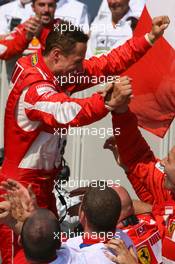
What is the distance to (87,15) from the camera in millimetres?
7973

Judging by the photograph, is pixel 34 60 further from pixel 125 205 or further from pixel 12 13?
pixel 12 13

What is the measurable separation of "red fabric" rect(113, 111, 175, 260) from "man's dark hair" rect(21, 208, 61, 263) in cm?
101

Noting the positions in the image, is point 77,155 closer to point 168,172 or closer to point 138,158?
point 138,158

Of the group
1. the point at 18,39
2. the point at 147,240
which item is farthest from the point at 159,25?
the point at 18,39

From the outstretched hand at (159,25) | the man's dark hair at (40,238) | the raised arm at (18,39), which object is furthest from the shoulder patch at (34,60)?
the man's dark hair at (40,238)

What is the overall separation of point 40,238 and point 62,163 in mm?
1931

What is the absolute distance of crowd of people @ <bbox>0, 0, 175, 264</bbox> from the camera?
4312mm

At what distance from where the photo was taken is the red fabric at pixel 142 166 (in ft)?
A: 16.6

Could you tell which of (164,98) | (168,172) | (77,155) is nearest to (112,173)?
(77,155)

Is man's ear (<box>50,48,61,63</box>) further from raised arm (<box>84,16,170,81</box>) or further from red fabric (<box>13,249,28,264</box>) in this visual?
red fabric (<box>13,249,28,264</box>)

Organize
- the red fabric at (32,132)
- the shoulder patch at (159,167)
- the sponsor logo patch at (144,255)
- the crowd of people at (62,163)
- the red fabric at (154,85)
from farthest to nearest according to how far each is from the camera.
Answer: the red fabric at (154,85) → the red fabric at (32,132) → the shoulder patch at (159,167) → the sponsor logo patch at (144,255) → the crowd of people at (62,163)

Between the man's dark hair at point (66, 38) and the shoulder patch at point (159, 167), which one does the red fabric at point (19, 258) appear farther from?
the man's dark hair at point (66, 38)

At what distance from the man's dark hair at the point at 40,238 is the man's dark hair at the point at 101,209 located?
0.21 meters

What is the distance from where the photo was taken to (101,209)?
4.34 m
